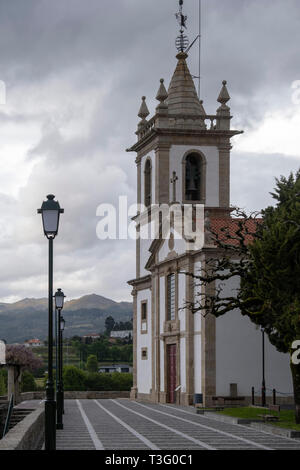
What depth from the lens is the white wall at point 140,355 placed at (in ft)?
180

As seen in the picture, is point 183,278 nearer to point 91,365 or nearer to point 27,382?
point 27,382

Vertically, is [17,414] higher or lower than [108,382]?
higher

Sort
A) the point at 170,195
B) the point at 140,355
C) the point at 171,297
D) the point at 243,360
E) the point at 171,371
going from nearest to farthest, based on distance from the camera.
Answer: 1. the point at 243,360
2. the point at 171,371
3. the point at 171,297
4. the point at 170,195
5. the point at 140,355

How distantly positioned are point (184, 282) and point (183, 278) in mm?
347

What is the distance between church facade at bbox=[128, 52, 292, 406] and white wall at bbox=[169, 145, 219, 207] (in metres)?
0.06

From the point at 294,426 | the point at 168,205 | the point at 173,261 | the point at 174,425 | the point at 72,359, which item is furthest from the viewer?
the point at 72,359

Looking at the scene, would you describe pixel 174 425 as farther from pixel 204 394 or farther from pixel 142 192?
pixel 142 192

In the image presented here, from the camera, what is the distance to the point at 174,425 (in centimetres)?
3053

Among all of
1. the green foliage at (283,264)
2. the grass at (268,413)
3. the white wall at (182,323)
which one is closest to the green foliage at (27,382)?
the white wall at (182,323)

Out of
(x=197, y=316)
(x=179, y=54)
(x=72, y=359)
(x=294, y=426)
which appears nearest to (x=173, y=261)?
(x=197, y=316)

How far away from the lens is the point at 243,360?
42875mm

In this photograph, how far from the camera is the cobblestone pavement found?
22.4 m

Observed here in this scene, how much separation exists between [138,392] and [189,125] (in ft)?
58.1

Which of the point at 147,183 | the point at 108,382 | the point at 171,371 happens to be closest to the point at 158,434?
the point at 171,371
